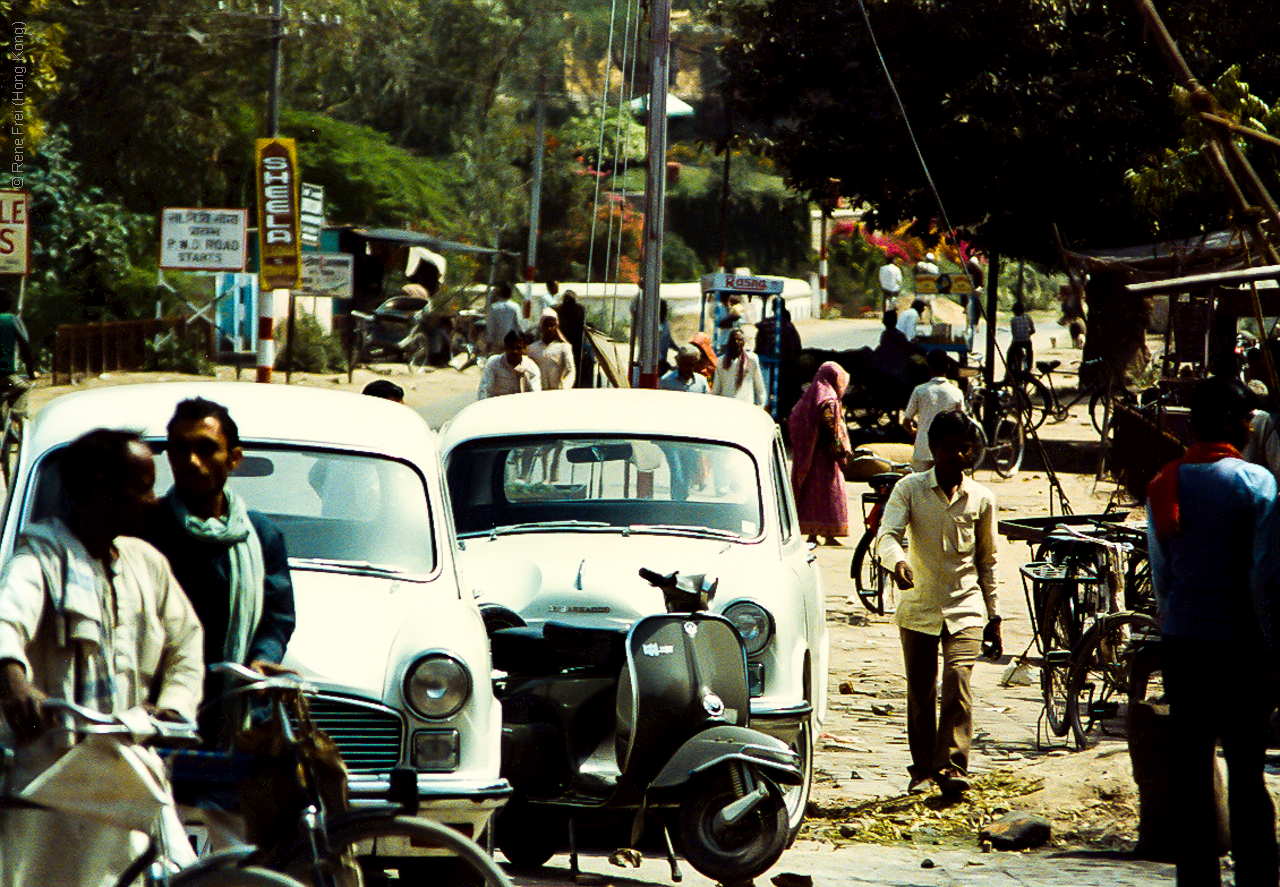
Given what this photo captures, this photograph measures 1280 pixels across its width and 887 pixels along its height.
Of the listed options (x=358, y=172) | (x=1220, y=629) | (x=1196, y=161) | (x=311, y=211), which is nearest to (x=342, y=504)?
(x=1220, y=629)

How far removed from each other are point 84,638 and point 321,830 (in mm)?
691

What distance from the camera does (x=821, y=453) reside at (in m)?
14.8

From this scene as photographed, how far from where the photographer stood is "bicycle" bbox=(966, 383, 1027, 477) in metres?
22.4

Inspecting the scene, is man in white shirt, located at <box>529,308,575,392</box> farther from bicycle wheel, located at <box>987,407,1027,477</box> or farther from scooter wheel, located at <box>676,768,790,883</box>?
scooter wheel, located at <box>676,768,790,883</box>

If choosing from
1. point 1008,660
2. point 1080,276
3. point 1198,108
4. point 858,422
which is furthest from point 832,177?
point 1198,108

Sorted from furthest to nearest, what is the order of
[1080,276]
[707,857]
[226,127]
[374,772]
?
1. [226,127]
2. [1080,276]
3. [707,857]
4. [374,772]

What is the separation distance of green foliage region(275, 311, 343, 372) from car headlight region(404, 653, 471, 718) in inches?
1158

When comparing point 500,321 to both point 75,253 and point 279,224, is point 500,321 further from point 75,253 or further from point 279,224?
point 75,253

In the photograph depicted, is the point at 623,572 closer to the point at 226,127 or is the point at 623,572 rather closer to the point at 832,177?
the point at 832,177

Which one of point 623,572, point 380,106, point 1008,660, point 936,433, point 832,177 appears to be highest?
point 380,106

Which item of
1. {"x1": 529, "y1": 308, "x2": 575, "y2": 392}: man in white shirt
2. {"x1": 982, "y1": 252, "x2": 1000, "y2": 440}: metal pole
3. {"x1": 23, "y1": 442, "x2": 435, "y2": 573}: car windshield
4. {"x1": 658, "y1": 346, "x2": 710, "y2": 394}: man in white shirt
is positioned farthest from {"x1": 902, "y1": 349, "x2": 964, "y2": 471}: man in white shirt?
{"x1": 23, "y1": 442, "x2": 435, "y2": 573}: car windshield

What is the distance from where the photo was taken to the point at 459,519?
7.99 m

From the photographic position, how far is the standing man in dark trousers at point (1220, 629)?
5.38m

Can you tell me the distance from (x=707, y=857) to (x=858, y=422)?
784 inches
